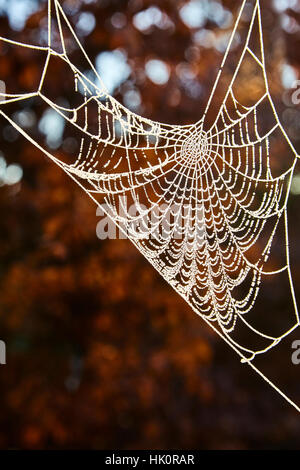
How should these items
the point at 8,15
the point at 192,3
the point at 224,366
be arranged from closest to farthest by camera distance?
the point at 8,15
the point at 192,3
the point at 224,366

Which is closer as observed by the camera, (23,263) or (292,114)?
(23,263)

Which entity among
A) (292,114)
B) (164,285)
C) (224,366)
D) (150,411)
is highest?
(292,114)

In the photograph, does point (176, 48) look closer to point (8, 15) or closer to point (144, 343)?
point (8, 15)

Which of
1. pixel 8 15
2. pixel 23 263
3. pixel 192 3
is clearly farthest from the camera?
pixel 192 3

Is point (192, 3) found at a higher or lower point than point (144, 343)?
higher

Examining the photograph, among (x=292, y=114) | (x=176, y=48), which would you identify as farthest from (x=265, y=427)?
(x=176, y=48)
